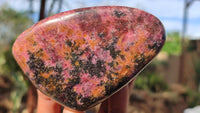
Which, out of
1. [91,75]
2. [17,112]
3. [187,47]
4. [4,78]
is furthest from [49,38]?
[187,47]

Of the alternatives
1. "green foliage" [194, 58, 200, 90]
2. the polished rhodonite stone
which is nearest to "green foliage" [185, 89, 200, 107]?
"green foliage" [194, 58, 200, 90]

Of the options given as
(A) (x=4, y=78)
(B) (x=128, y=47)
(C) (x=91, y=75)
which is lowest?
(A) (x=4, y=78)

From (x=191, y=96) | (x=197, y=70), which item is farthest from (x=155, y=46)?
(x=197, y=70)

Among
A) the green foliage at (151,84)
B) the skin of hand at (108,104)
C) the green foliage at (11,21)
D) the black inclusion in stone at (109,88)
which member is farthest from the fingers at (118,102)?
the green foliage at (11,21)

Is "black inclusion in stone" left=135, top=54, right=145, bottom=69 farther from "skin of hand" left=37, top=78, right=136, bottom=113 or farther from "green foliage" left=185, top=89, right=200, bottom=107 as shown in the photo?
"green foliage" left=185, top=89, right=200, bottom=107

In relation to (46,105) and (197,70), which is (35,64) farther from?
(197,70)

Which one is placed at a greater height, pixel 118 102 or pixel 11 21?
→ pixel 118 102

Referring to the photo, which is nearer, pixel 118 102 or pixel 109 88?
pixel 109 88

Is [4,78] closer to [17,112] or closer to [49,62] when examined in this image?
[17,112]

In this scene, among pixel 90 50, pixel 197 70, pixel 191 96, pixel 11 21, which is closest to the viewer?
pixel 90 50
